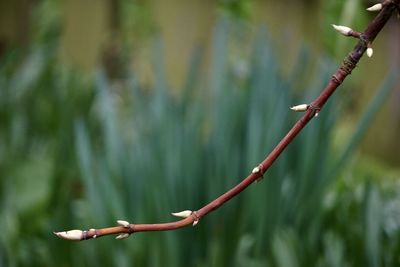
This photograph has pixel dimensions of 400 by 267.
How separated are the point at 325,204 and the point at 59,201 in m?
0.81

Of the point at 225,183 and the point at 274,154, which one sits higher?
the point at 274,154

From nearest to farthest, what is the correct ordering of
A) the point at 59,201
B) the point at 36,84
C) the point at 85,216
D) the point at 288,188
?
the point at 288,188 → the point at 85,216 → the point at 59,201 → the point at 36,84

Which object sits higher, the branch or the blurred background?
the branch

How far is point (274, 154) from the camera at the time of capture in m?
0.60

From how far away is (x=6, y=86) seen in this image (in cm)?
308

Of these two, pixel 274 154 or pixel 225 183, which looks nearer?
pixel 274 154

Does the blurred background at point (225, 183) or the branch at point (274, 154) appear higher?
the branch at point (274, 154)

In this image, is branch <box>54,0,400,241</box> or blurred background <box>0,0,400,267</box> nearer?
branch <box>54,0,400,241</box>

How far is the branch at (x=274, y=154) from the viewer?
22.9 inches

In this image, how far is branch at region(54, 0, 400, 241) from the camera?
582 millimetres

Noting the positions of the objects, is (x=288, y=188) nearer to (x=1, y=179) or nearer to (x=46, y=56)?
(x=1, y=179)

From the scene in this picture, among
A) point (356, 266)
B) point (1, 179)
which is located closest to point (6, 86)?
point (1, 179)

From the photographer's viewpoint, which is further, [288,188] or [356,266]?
[288,188]

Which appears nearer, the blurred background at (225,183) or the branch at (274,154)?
the branch at (274,154)
